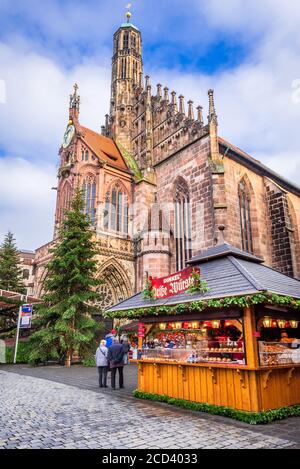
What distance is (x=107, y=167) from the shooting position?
2475 cm

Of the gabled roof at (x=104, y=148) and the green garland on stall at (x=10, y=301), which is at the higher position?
the gabled roof at (x=104, y=148)

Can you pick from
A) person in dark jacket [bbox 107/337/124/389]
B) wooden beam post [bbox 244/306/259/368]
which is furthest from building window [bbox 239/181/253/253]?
wooden beam post [bbox 244/306/259/368]

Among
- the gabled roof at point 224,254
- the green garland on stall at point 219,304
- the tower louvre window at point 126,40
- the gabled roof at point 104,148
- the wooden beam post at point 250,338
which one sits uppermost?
the tower louvre window at point 126,40

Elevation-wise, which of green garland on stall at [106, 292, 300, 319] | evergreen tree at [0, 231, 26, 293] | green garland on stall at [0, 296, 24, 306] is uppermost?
evergreen tree at [0, 231, 26, 293]

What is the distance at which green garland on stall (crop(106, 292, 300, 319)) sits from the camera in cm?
670

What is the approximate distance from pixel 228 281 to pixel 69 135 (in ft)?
Result: 74.0

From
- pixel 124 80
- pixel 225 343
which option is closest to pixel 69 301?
pixel 225 343

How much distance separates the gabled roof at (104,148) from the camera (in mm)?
25266

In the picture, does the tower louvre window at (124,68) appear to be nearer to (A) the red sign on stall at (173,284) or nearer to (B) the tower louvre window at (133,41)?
(B) the tower louvre window at (133,41)

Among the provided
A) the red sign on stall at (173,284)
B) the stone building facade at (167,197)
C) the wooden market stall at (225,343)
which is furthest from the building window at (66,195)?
the red sign on stall at (173,284)

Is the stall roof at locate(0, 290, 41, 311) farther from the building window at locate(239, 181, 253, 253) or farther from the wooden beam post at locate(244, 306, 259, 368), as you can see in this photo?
the wooden beam post at locate(244, 306, 259, 368)

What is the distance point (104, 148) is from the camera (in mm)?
27266

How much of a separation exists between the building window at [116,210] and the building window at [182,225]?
13.2ft

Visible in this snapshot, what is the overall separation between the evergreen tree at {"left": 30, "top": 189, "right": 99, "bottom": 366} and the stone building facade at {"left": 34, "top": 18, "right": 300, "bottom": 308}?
2.71m
